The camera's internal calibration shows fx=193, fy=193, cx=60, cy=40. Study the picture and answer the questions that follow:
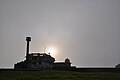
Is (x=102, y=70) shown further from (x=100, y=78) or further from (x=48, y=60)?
(x=48, y=60)

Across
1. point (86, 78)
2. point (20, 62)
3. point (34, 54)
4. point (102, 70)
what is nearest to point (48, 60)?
point (34, 54)

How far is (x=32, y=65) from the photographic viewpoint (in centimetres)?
4750

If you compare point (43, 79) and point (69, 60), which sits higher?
point (69, 60)

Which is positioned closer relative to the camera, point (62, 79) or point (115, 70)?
point (62, 79)

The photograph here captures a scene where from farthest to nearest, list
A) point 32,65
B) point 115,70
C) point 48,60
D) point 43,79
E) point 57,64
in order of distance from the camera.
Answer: point 57,64
point 48,60
point 32,65
point 115,70
point 43,79

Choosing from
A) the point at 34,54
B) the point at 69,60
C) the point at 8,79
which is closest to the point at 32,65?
the point at 34,54

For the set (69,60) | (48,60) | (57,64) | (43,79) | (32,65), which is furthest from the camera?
(69,60)

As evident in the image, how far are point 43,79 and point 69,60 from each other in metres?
36.9

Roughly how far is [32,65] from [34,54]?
3.13 metres

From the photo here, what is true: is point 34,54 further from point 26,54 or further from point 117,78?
point 117,78

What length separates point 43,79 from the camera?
22719mm

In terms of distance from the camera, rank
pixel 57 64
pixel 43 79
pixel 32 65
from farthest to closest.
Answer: pixel 57 64 < pixel 32 65 < pixel 43 79

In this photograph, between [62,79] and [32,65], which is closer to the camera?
[62,79]

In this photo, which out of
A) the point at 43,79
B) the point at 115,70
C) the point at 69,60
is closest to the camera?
the point at 43,79
